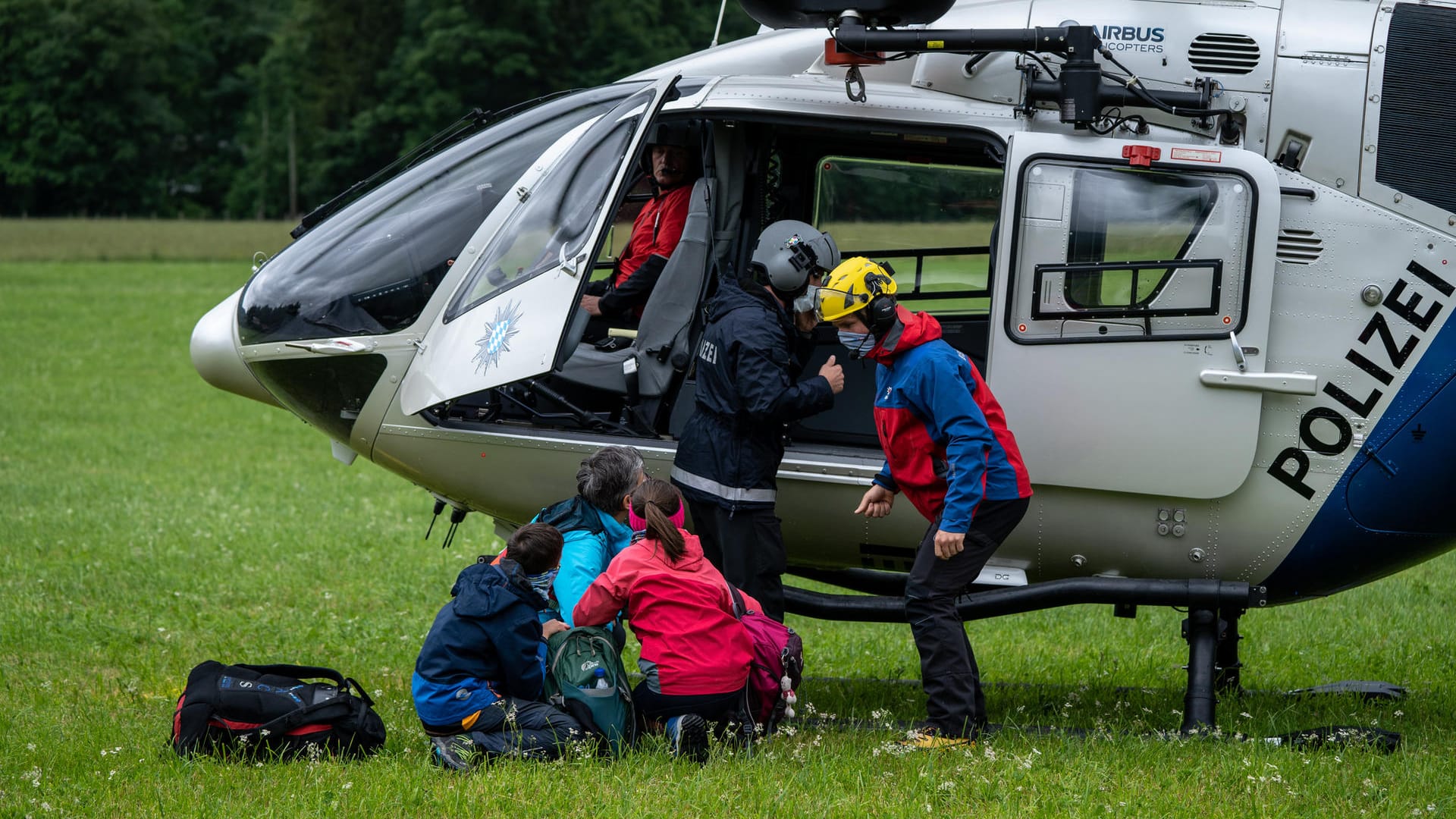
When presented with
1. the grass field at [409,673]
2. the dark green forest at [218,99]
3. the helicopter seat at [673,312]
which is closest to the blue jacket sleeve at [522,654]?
the grass field at [409,673]

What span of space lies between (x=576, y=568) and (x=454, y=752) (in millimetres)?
826

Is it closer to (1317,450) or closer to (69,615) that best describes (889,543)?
(1317,450)

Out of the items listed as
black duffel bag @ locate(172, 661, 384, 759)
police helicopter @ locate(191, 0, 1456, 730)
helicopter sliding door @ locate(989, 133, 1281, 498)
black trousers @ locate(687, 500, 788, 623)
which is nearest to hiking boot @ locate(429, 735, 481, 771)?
black duffel bag @ locate(172, 661, 384, 759)

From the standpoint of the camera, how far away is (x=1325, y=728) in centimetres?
575

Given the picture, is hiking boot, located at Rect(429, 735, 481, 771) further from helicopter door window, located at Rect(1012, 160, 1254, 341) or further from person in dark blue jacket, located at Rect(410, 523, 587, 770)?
helicopter door window, located at Rect(1012, 160, 1254, 341)

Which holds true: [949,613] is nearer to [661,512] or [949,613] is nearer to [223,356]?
[661,512]

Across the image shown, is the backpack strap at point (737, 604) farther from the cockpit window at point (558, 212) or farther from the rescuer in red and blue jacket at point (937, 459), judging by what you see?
the cockpit window at point (558, 212)

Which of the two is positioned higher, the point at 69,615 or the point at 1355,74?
the point at 1355,74

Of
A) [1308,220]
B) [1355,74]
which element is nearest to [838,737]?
[1308,220]

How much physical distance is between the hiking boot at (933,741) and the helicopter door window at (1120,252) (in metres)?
1.56

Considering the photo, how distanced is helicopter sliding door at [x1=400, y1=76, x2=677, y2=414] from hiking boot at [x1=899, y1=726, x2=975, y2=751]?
1999 millimetres

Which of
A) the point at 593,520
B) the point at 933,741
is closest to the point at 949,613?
the point at 933,741

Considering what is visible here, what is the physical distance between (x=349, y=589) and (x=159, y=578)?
4.10 feet

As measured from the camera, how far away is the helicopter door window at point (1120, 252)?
5449 mm
